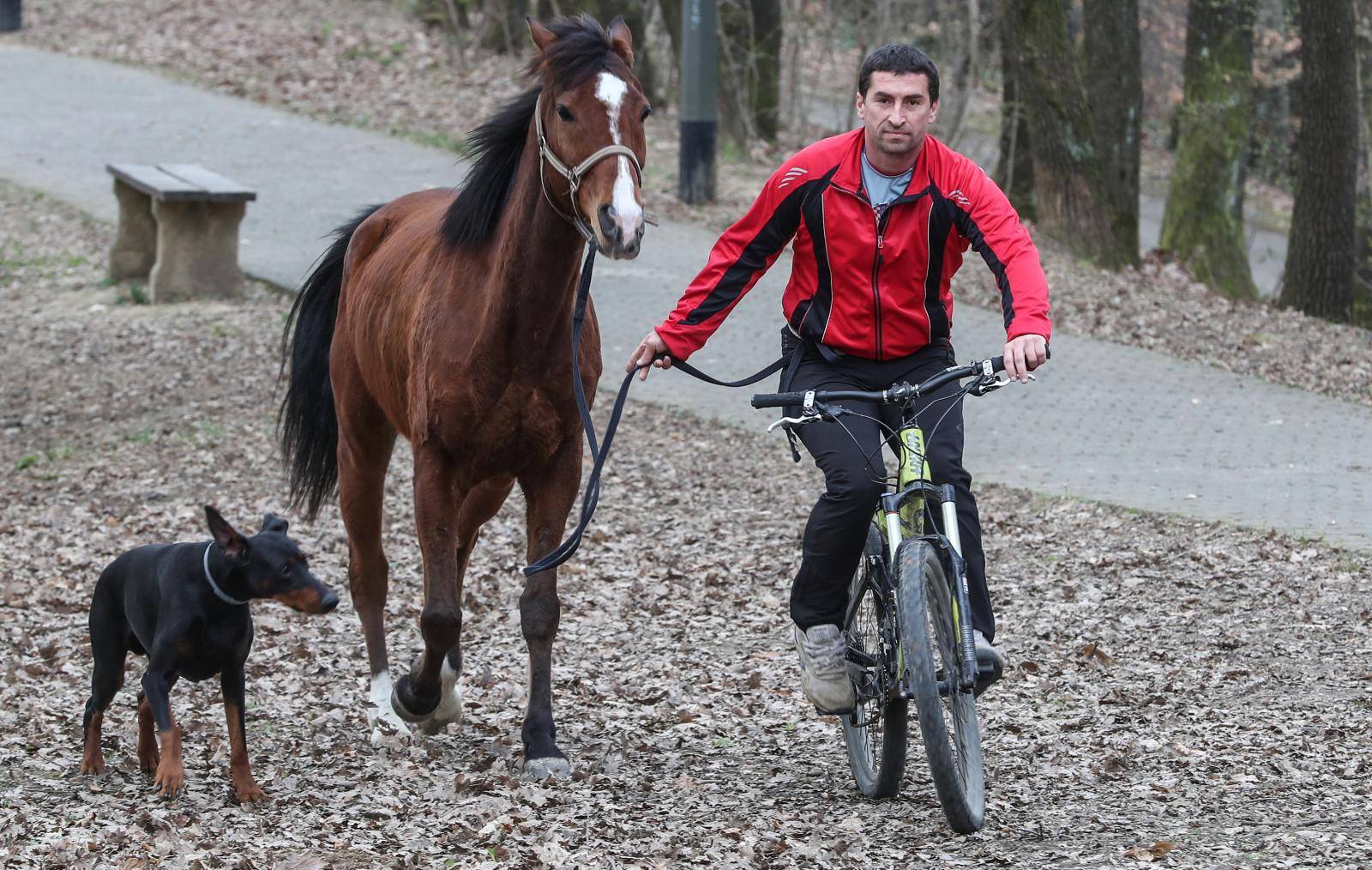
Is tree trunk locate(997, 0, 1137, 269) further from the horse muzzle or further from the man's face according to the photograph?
the horse muzzle

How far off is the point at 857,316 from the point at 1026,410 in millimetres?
7193

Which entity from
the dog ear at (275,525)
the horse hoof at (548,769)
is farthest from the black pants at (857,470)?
the dog ear at (275,525)

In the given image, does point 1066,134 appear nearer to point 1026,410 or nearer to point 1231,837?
point 1026,410

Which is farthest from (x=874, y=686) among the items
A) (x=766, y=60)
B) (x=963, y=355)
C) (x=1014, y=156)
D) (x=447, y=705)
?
(x=766, y=60)

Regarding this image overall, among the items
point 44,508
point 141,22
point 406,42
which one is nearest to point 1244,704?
point 44,508

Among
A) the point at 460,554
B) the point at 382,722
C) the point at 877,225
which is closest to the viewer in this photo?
the point at 877,225

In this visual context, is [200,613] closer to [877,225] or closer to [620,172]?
[620,172]

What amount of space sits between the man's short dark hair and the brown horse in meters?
0.74

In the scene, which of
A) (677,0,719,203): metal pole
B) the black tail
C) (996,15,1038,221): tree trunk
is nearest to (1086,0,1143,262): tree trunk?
(996,15,1038,221): tree trunk

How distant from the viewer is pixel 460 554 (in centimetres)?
661

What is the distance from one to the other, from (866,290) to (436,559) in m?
1.86

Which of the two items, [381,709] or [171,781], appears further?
[381,709]

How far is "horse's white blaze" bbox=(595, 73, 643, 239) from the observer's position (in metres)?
4.75

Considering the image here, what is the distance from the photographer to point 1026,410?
1198cm
